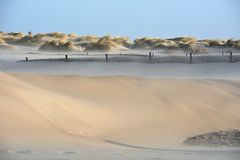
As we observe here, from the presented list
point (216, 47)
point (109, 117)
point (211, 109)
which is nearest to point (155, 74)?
point (211, 109)

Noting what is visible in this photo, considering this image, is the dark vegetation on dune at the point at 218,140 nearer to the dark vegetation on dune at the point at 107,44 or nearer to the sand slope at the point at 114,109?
the sand slope at the point at 114,109

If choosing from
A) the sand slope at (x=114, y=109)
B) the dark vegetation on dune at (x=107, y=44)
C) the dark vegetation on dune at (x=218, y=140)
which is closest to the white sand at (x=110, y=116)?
the sand slope at (x=114, y=109)

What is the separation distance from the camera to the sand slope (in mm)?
13703

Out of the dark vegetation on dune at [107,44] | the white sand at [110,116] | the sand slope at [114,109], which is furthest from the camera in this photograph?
the dark vegetation on dune at [107,44]

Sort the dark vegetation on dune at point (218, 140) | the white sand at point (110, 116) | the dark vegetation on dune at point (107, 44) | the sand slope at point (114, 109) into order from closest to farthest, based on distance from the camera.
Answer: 1. the white sand at point (110, 116)
2. the dark vegetation on dune at point (218, 140)
3. the sand slope at point (114, 109)
4. the dark vegetation on dune at point (107, 44)

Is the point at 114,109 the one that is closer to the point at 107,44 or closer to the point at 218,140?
the point at 218,140

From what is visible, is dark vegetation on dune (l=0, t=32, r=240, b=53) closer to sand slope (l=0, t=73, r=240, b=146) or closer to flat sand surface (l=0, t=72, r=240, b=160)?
sand slope (l=0, t=73, r=240, b=146)

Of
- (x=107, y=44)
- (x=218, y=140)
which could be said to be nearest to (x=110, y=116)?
(x=218, y=140)

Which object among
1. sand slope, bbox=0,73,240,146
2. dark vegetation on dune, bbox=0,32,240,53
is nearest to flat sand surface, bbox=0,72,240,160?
sand slope, bbox=0,73,240,146

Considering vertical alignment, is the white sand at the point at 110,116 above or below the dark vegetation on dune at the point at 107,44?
below

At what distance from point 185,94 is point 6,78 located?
22.1ft

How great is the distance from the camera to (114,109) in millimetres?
17547

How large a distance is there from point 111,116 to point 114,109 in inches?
35.2

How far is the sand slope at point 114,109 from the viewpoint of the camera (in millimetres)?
13703
